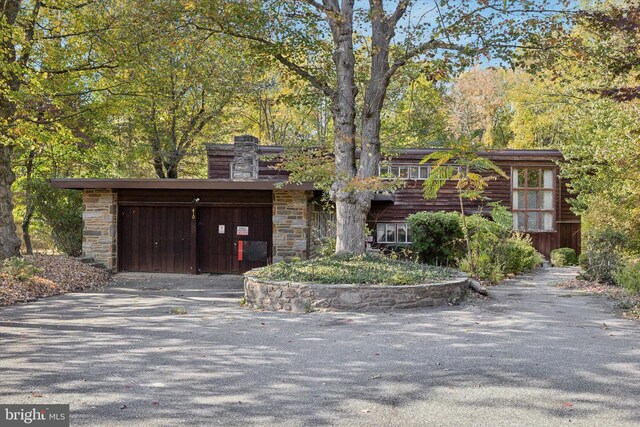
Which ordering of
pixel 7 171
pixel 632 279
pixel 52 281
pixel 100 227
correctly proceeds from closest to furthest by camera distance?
1. pixel 632 279
2. pixel 52 281
3. pixel 7 171
4. pixel 100 227

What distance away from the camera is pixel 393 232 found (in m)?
21.7

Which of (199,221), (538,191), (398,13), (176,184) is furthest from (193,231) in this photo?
(538,191)

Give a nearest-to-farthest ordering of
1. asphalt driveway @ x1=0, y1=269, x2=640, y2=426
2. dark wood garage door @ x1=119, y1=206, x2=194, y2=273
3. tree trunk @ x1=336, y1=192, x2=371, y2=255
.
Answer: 1. asphalt driveway @ x1=0, y1=269, x2=640, y2=426
2. tree trunk @ x1=336, y1=192, x2=371, y2=255
3. dark wood garage door @ x1=119, y1=206, x2=194, y2=273

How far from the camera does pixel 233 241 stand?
16203mm

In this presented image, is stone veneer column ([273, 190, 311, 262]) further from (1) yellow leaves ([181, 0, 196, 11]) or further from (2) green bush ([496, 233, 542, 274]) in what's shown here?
(1) yellow leaves ([181, 0, 196, 11])

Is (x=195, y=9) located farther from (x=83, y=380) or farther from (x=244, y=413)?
(x=244, y=413)

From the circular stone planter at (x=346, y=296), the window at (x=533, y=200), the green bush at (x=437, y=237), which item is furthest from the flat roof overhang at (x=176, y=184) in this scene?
the window at (x=533, y=200)

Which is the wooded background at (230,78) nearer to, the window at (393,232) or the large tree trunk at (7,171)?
the large tree trunk at (7,171)

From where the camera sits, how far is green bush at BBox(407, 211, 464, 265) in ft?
54.5

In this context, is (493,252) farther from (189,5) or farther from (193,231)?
(189,5)

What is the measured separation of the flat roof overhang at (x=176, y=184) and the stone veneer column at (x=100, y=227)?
2.07 feet

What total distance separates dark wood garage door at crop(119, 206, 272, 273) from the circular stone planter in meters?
6.32

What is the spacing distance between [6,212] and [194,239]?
4893 mm

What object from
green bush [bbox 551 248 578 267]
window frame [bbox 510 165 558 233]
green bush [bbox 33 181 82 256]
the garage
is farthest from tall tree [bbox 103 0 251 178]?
green bush [bbox 551 248 578 267]
